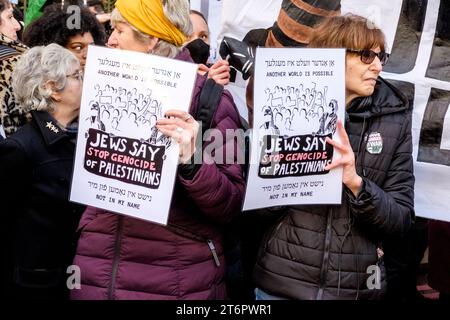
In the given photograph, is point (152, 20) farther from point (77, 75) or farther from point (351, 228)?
point (351, 228)

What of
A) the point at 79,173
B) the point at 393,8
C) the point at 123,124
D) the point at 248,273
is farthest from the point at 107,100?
the point at 393,8

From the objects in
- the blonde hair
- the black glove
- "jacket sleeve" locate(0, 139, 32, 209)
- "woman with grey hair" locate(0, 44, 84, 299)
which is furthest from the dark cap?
"jacket sleeve" locate(0, 139, 32, 209)

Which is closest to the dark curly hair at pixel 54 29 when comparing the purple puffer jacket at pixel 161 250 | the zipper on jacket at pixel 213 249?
the purple puffer jacket at pixel 161 250

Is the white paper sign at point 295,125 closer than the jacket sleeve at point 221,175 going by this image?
No

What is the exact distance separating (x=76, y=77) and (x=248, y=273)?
128cm

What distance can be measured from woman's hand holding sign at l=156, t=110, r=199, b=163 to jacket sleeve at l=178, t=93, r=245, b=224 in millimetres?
86

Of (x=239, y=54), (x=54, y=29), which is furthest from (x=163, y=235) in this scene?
(x=54, y=29)

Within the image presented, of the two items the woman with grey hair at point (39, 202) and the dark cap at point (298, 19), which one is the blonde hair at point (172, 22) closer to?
the woman with grey hair at point (39, 202)

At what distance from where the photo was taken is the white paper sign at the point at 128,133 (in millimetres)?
2465

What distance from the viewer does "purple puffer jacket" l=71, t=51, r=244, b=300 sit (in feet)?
8.65

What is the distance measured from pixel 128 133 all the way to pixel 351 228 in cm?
91

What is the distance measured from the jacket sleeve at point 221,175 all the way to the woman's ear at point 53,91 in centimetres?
83
